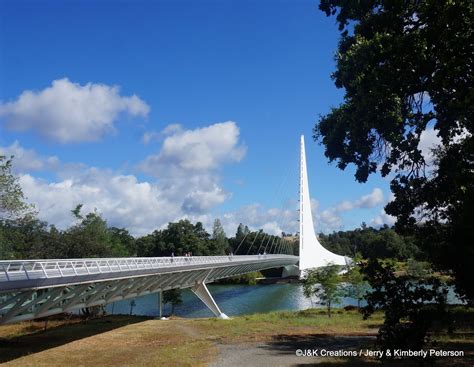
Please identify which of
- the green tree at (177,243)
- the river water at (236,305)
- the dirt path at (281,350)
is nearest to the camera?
the dirt path at (281,350)

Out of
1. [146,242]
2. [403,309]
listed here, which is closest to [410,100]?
[403,309]

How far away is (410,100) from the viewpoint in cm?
1373

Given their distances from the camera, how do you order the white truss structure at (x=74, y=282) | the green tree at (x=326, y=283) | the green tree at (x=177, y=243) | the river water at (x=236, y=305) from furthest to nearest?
the green tree at (x=177, y=243) → the river water at (x=236, y=305) → the green tree at (x=326, y=283) → the white truss structure at (x=74, y=282)

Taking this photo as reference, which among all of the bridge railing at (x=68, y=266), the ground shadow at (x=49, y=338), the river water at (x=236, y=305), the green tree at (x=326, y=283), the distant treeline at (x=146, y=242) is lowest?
the river water at (x=236, y=305)

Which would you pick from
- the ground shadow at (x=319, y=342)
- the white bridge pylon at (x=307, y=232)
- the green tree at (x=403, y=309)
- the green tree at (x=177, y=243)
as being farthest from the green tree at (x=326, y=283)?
the green tree at (x=177, y=243)

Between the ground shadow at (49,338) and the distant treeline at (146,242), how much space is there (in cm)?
996

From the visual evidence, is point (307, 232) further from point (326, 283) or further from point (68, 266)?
point (68, 266)

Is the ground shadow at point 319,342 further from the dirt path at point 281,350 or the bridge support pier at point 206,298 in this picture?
the bridge support pier at point 206,298

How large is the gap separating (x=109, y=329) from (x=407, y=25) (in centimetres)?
2379

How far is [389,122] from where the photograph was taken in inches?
517

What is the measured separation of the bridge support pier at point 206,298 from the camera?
45600 mm

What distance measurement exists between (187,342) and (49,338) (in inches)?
314

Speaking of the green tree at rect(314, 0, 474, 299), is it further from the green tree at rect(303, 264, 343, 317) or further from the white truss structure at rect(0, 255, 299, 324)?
the green tree at rect(303, 264, 343, 317)

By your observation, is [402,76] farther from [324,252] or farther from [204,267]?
[324,252]
